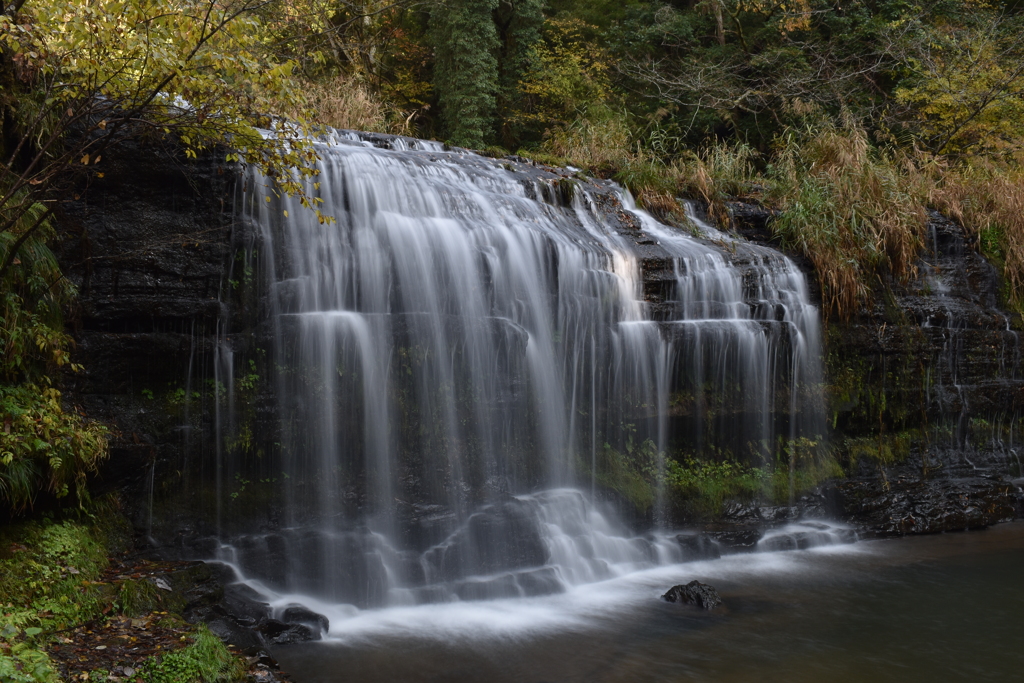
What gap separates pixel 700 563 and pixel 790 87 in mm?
11911

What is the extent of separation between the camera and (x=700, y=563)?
26.8 feet

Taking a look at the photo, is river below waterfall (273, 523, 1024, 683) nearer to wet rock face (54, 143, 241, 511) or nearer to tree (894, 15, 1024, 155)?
wet rock face (54, 143, 241, 511)

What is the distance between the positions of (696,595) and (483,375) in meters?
3.05

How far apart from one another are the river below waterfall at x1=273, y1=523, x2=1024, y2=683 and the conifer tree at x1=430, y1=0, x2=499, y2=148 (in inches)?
423

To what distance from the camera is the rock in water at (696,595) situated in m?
6.74

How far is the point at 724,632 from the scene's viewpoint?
6195mm

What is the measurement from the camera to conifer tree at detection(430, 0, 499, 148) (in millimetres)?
15578

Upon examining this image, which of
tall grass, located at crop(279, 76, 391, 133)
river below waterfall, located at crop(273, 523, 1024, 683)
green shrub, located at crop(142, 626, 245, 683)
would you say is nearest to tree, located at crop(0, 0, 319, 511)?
green shrub, located at crop(142, 626, 245, 683)

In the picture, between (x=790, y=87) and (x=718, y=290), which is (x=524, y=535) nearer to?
(x=718, y=290)

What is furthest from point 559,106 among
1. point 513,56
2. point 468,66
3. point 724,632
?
point 724,632

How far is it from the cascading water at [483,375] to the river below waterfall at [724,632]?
0.53 meters

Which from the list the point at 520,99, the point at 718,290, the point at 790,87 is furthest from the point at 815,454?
the point at 520,99

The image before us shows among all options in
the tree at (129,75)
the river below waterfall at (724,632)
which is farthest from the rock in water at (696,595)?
the tree at (129,75)

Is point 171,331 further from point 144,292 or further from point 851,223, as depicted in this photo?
point 851,223
